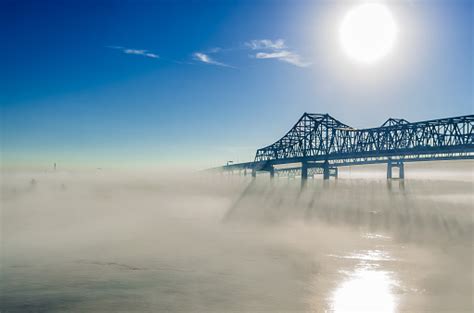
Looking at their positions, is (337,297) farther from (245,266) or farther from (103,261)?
(103,261)

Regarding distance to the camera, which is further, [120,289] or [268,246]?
[268,246]

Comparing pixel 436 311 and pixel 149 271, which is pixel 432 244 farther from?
pixel 149 271

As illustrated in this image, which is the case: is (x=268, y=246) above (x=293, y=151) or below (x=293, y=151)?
below

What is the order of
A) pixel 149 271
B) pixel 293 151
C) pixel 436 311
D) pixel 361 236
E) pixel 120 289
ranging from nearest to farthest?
pixel 436 311 → pixel 120 289 → pixel 149 271 → pixel 361 236 → pixel 293 151

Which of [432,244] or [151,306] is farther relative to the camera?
[432,244]

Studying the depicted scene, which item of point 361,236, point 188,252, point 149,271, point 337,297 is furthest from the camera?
point 361,236

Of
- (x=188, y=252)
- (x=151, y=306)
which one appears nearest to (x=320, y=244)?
(x=188, y=252)

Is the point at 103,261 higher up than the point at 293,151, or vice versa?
the point at 293,151

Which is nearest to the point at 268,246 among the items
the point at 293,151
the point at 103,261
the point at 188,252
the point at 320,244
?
the point at 320,244

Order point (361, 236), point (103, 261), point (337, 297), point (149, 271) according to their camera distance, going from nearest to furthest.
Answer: point (337, 297)
point (149, 271)
point (103, 261)
point (361, 236)
